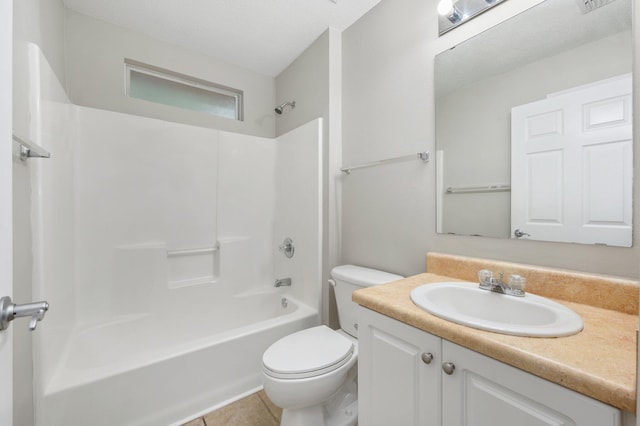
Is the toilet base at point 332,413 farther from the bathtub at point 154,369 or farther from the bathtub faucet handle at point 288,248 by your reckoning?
the bathtub faucet handle at point 288,248

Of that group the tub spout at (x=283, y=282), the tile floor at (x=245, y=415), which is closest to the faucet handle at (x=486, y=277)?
the tile floor at (x=245, y=415)

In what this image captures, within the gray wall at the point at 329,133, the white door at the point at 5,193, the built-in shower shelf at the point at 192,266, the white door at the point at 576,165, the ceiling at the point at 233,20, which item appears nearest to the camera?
the white door at the point at 5,193

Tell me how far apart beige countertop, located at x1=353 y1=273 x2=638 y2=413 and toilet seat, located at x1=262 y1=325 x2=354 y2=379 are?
1.67ft

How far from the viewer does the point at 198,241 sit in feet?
6.83

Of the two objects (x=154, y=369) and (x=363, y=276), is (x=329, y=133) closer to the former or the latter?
(x=363, y=276)

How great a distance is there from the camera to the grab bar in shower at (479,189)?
1.12 m

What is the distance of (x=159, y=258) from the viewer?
190 centimetres

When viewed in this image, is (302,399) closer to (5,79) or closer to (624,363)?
(624,363)

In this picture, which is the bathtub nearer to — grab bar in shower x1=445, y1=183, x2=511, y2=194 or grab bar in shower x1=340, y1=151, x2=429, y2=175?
grab bar in shower x1=340, y1=151, x2=429, y2=175

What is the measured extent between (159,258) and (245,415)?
122 cm

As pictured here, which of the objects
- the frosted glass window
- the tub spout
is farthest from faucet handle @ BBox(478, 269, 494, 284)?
the frosted glass window

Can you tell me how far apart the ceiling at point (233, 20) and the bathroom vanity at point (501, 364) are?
1.83 metres

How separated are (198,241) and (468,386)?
200 cm

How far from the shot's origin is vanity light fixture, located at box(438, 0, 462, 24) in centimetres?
122
